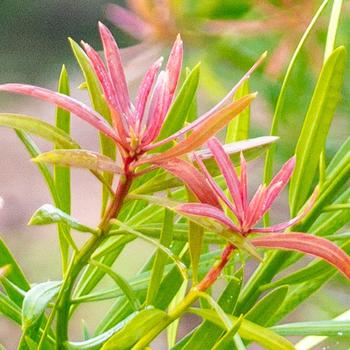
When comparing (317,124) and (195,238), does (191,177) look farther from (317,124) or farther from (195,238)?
(317,124)

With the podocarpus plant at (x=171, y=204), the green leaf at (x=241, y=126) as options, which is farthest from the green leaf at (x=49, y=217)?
the green leaf at (x=241, y=126)

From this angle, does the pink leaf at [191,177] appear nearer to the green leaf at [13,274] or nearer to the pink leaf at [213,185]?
the pink leaf at [213,185]

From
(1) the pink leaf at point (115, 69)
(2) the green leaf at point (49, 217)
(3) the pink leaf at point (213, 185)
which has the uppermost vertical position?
(1) the pink leaf at point (115, 69)

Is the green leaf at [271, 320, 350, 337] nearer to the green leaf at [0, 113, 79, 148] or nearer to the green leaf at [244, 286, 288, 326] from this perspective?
the green leaf at [244, 286, 288, 326]

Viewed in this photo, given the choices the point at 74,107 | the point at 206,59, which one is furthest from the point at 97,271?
the point at 206,59

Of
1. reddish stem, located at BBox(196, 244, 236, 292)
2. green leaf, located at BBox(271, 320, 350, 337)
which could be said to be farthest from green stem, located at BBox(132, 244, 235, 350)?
green leaf, located at BBox(271, 320, 350, 337)

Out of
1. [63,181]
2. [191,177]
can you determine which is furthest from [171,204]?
[63,181]
